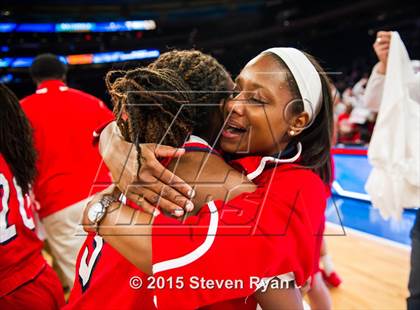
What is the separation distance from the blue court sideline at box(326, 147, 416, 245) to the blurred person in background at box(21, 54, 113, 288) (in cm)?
257

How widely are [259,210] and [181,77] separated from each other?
37 centimetres

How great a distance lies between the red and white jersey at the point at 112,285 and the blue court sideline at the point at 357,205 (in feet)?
11.3

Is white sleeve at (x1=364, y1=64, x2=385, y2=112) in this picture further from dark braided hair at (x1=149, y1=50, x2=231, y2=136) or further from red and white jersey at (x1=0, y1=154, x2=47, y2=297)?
red and white jersey at (x1=0, y1=154, x2=47, y2=297)

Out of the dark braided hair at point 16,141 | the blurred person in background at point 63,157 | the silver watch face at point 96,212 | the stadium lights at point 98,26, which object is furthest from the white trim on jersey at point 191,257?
the stadium lights at point 98,26

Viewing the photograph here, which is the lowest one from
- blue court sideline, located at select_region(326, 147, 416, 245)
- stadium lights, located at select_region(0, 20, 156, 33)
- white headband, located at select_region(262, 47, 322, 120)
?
blue court sideline, located at select_region(326, 147, 416, 245)

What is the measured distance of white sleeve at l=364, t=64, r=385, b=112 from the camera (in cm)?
184

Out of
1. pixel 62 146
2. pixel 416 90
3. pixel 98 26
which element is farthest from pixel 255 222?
pixel 98 26

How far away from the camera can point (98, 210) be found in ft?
2.64

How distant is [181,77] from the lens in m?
0.86

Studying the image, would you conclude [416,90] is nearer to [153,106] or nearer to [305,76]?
[305,76]

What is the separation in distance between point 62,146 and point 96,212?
1812mm

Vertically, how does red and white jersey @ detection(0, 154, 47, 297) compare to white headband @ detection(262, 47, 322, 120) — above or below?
below

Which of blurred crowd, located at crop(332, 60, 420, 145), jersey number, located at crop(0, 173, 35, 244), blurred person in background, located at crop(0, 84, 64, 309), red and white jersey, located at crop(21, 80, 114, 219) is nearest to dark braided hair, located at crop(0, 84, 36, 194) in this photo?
blurred person in background, located at crop(0, 84, 64, 309)

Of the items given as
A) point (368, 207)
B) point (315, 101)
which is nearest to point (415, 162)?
point (315, 101)
